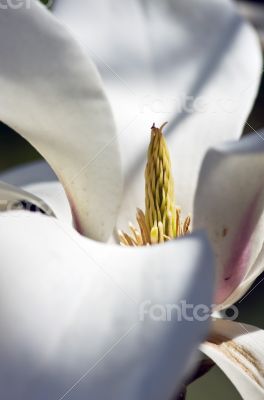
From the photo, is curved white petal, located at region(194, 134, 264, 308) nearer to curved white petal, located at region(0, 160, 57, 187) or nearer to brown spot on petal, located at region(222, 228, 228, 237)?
brown spot on petal, located at region(222, 228, 228, 237)

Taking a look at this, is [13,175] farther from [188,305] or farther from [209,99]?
[188,305]

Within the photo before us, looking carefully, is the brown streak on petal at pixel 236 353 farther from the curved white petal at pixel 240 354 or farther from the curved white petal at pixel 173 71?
the curved white petal at pixel 173 71

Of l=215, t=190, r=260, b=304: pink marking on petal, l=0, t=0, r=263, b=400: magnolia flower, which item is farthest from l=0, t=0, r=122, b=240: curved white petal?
l=215, t=190, r=260, b=304: pink marking on petal

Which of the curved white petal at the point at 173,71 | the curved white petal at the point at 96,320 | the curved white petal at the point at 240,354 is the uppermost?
the curved white petal at the point at 173,71

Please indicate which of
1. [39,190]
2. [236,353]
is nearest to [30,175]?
[39,190]

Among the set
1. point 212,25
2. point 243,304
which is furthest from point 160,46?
point 243,304

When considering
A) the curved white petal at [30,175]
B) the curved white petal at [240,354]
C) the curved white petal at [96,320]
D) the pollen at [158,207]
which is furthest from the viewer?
the curved white petal at [30,175]

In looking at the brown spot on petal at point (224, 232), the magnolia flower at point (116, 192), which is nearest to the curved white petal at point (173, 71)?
the magnolia flower at point (116, 192)

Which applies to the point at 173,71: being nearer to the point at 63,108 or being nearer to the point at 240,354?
the point at 63,108
